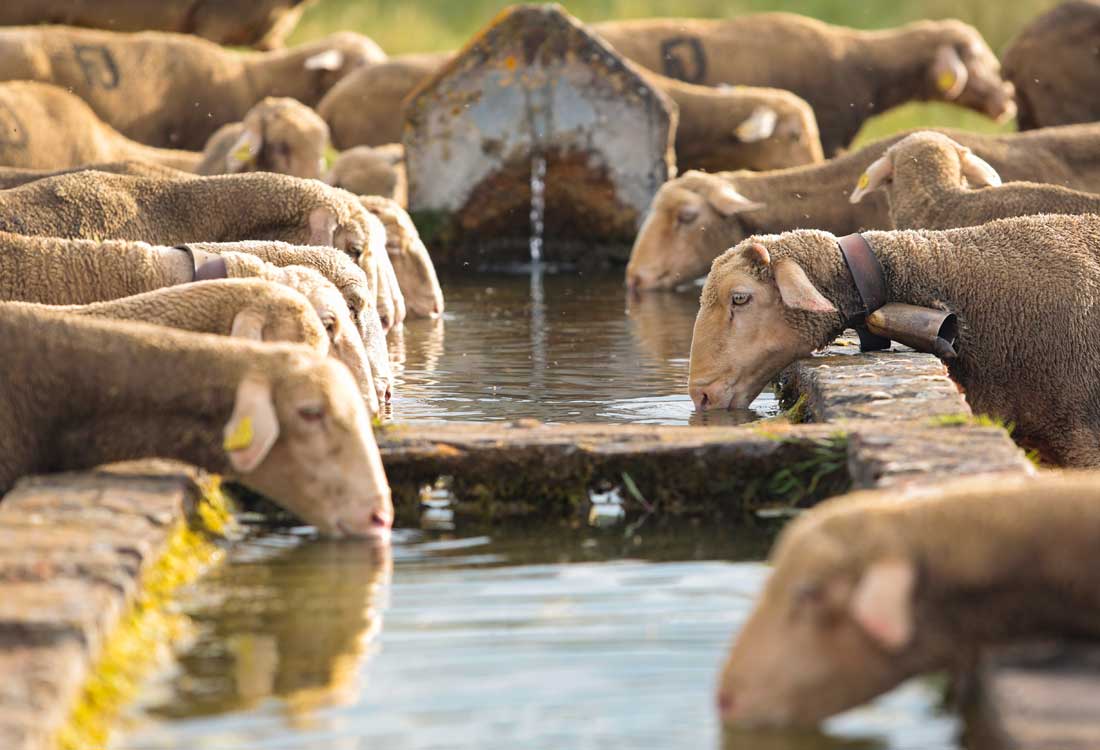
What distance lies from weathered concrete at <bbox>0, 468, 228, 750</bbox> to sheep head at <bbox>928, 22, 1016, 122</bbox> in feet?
49.6

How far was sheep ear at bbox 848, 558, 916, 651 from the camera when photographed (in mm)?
3887

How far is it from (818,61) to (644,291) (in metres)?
7.39

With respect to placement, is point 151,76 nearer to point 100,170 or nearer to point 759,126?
point 759,126

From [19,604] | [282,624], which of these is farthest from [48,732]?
[282,624]

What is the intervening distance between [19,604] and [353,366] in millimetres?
2724

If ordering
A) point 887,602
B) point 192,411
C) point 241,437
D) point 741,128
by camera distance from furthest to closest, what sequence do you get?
point 741,128 < point 192,411 < point 241,437 < point 887,602

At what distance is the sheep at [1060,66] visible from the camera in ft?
61.5

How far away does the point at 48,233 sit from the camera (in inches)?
359

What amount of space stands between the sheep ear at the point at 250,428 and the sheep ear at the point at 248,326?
730 millimetres

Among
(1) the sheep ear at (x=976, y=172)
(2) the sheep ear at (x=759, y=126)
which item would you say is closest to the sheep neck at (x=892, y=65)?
(2) the sheep ear at (x=759, y=126)

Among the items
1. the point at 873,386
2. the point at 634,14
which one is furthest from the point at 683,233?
the point at 634,14

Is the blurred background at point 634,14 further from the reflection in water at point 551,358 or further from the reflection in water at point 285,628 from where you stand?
the reflection in water at point 285,628

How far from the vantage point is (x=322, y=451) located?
548 cm

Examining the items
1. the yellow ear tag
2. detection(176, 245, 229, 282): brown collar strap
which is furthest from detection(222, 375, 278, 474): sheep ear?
detection(176, 245, 229, 282): brown collar strap
